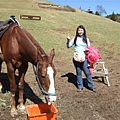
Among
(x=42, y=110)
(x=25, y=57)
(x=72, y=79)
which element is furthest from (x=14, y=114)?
(x=72, y=79)

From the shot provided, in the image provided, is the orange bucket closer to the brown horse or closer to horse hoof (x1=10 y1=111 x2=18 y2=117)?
the brown horse

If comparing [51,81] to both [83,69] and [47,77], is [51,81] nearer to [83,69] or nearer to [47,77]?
[47,77]

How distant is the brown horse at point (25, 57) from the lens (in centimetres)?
341

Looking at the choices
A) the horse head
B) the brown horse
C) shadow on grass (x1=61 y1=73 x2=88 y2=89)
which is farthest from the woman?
the horse head

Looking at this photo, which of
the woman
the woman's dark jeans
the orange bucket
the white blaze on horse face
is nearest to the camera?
the white blaze on horse face

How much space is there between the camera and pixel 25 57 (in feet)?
13.6

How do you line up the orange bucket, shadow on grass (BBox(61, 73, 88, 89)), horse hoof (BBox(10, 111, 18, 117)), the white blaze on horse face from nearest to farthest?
the white blaze on horse face, the orange bucket, horse hoof (BBox(10, 111, 18, 117)), shadow on grass (BBox(61, 73, 88, 89))

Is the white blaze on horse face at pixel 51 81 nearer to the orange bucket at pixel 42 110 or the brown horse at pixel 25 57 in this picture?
the brown horse at pixel 25 57

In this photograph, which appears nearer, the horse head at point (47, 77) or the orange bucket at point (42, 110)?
the horse head at point (47, 77)

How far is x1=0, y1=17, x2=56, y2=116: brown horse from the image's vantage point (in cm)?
341

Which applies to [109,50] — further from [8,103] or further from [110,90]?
[8,103]

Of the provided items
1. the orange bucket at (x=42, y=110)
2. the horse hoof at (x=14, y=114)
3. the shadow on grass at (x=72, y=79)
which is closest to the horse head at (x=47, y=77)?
the orange bucket at (x=42, y=110)

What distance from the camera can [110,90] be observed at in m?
5.87

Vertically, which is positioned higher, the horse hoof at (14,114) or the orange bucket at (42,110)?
the orange bucket at (42,110)
